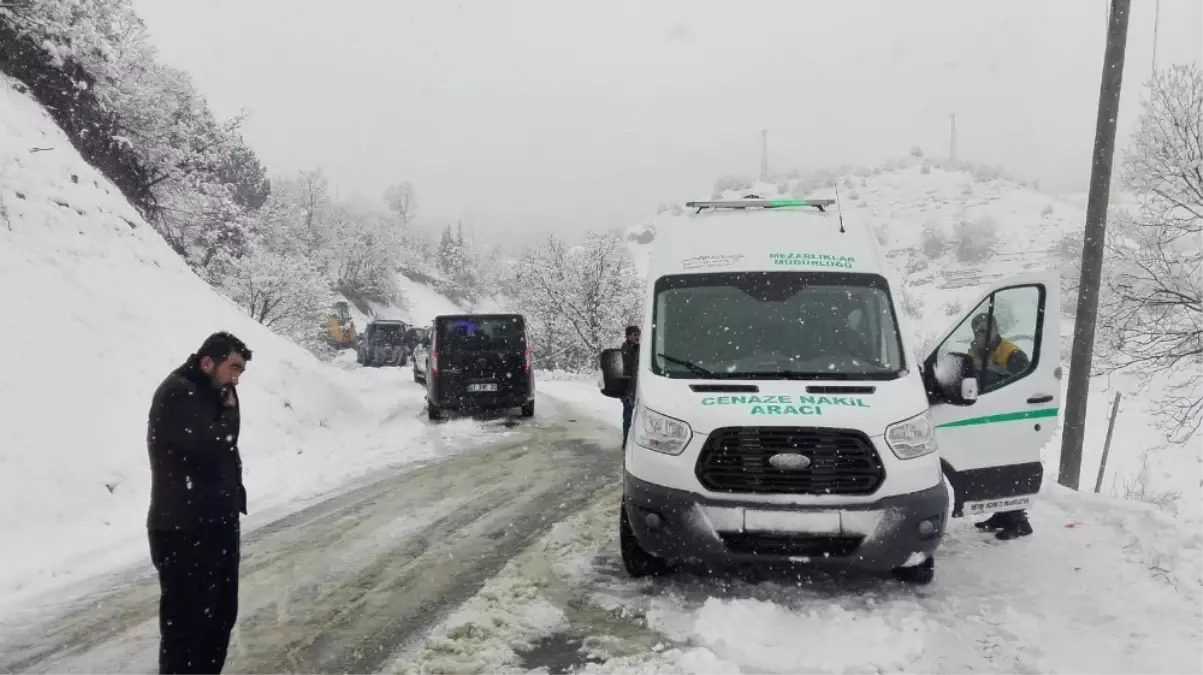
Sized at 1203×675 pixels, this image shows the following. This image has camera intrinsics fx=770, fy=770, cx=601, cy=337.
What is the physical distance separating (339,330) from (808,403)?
51954mm

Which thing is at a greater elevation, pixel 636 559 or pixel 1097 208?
pixel 1097 208

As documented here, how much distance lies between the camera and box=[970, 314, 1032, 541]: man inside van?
605 centimetres

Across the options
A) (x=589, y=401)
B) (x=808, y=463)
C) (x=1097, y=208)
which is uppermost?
(x=1097, y=208)

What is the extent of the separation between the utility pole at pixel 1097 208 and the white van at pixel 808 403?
417cm

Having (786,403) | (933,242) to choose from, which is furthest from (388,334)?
(933,242)

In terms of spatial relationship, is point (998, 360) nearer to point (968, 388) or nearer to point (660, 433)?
point (968, 388)

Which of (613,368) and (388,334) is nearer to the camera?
(613,368)

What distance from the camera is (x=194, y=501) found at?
3529 millimetres

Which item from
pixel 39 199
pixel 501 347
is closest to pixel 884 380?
pixel 501 347

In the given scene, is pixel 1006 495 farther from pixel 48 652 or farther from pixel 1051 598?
pixel 48 652

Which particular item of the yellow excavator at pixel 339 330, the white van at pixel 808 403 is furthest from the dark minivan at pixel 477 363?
the yellow excavator at pixel 339 330

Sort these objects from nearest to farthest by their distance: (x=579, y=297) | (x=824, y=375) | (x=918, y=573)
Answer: (x=918, y=573) → (x=824, y=375) → (x=579, y=297)

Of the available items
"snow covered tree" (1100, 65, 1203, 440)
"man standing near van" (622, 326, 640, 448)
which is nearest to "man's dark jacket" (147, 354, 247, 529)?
"man standing near van" (622, 326, 640, 448)

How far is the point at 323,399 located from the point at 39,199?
17.8 ft
